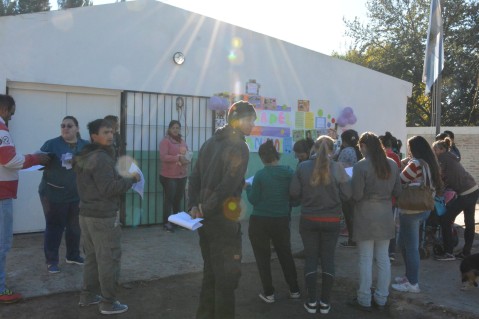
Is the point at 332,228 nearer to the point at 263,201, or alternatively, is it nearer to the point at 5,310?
the point at 263,201

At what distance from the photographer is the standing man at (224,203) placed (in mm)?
3504

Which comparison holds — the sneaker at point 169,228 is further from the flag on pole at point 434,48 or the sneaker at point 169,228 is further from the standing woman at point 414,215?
the flag on pole at point 434,48

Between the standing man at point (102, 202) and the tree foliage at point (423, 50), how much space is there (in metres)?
22.6

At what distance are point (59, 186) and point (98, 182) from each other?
1.40m

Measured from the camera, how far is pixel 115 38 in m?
7.60

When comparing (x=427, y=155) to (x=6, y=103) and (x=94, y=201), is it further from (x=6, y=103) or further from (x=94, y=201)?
(x=6, y=103)

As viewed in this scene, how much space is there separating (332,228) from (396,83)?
335 inches

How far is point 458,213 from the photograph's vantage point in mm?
6590

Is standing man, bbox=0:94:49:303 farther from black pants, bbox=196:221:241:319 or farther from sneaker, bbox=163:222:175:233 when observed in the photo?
sneaker, bbox=163:222:175:233

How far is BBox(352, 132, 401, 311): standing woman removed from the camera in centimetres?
456

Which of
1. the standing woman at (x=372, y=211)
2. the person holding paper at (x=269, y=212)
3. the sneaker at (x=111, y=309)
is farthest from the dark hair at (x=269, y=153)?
the sneaker at (x=111, y=309)

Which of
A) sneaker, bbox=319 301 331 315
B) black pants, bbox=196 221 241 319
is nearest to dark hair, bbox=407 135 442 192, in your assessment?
sneaker, bbox=319 301 331 315

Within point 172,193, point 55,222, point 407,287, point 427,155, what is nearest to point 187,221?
point 55,222

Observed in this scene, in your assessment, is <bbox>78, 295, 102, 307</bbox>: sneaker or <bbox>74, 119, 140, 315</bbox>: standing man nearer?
<bbox>74, 119, 140, 315</bbox>: standing man
